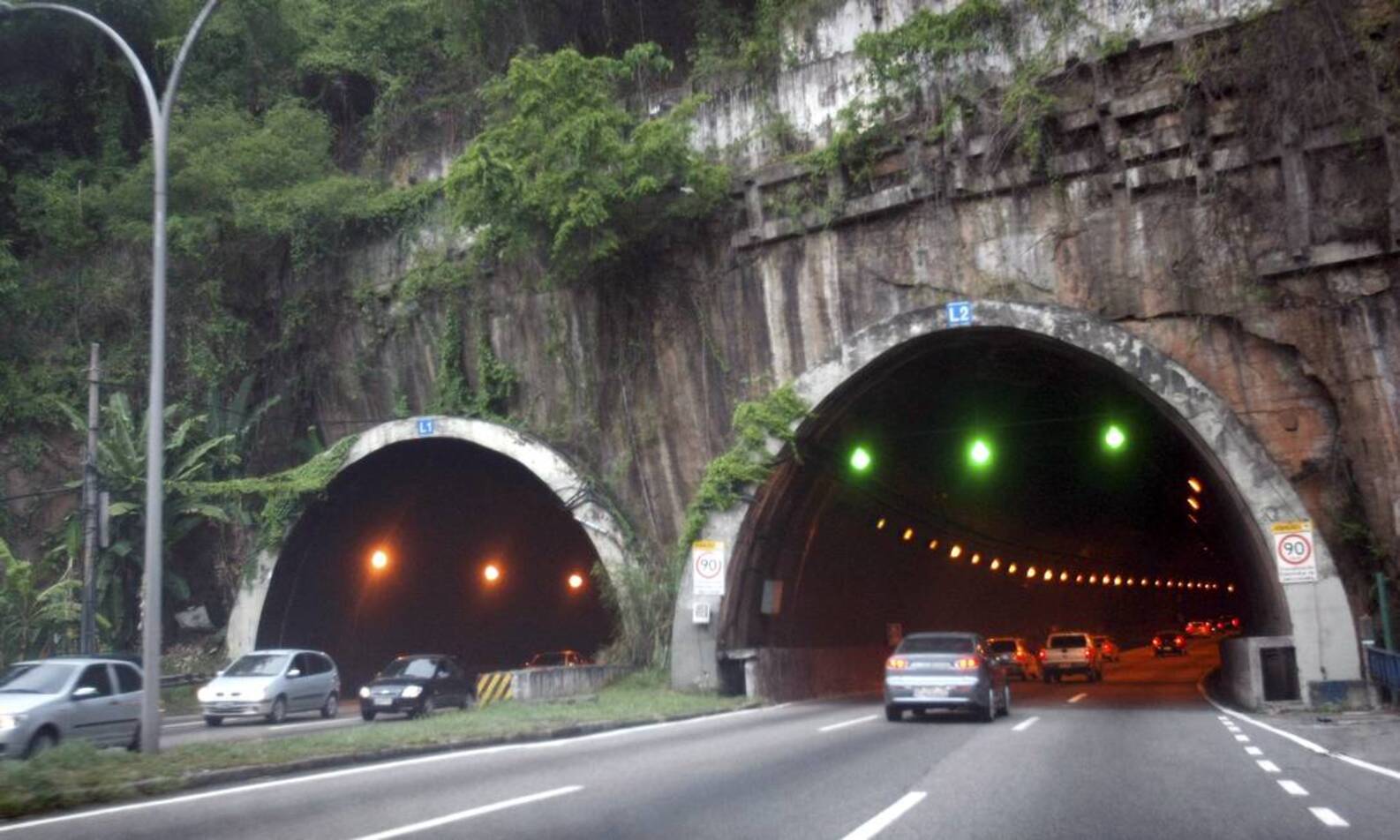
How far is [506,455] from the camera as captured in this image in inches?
1199

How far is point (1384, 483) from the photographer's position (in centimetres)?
2080

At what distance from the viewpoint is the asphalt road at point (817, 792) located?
956cm

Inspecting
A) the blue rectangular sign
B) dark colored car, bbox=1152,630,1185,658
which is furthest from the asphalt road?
dark colored car, bbox=1152,630,1185,658

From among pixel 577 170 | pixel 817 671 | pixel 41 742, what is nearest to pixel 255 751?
pixel 41 742

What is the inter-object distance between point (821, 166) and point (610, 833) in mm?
18753

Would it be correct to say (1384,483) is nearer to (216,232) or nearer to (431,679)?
(431,679)

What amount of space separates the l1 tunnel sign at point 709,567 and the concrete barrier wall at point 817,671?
7.83 ft

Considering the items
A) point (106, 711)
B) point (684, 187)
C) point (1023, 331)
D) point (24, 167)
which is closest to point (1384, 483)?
point (1023, 331)

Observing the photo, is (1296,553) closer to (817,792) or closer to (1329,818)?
(1329,818)

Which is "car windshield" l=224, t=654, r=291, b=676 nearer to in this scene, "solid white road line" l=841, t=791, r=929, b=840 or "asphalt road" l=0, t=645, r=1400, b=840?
"asphalt road" l=0, t=645, r=1400, b=840

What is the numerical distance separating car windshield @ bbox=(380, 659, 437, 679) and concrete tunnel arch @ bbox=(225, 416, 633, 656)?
4273 mm

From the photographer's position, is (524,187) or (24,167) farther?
(24,167)

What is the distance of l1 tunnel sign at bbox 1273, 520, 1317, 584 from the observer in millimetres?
21219

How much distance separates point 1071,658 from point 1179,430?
20.3 m
